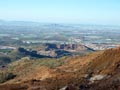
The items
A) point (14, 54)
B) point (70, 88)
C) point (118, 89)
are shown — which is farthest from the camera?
point (14, 54)

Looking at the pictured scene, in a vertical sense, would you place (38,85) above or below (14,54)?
above

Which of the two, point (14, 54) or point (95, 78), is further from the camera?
point (14, 54)

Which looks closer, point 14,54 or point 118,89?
point 118,89

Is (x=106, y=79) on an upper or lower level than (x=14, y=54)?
upper

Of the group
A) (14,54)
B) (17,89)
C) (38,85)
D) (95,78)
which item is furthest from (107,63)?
(14,54)

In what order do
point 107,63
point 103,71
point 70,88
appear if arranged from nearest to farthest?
1. point 70,88
2. point 103,71
3. point 107,63

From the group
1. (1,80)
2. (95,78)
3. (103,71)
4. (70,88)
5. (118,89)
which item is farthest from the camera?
(1,80)

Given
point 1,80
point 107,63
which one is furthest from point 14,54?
point 107,63

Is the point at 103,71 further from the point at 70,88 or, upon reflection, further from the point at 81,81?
the point at 70,88

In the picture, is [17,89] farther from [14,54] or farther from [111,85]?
[14,54]
